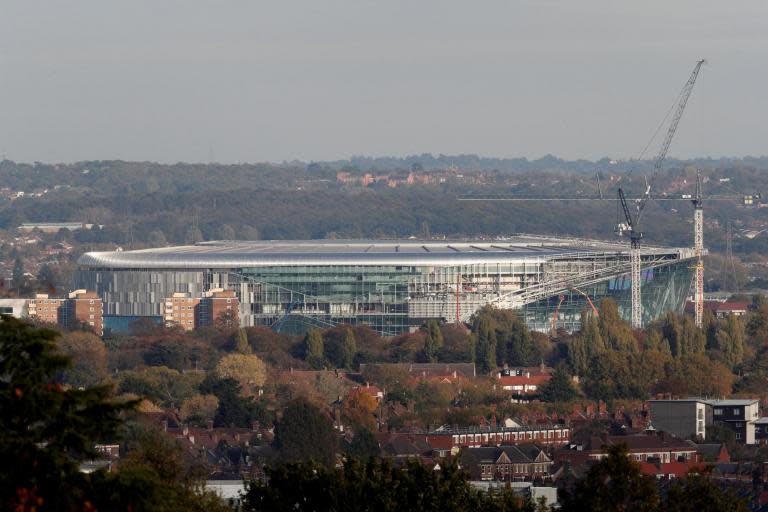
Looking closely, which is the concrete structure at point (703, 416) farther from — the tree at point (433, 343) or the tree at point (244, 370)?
the tree at point (433, 343)

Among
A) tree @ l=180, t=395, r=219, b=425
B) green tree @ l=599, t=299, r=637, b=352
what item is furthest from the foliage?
green tree @ l=599, t=299, r=637, b=352

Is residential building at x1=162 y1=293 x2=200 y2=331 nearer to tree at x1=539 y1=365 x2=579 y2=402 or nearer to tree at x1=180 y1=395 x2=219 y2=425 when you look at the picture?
tree at x1=539 y1=365 x2=579 y2=402

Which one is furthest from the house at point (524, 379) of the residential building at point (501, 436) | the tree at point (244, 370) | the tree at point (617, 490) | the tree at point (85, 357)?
the tree at point (617, 490)

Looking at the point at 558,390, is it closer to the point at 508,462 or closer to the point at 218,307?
the point at 508,462

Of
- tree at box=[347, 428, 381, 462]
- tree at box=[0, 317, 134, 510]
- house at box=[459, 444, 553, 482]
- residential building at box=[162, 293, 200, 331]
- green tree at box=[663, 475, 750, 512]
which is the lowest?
residential building at box=[162, 293, 200, 331]

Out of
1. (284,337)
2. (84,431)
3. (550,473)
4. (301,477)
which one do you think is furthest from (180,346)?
(84,431)
